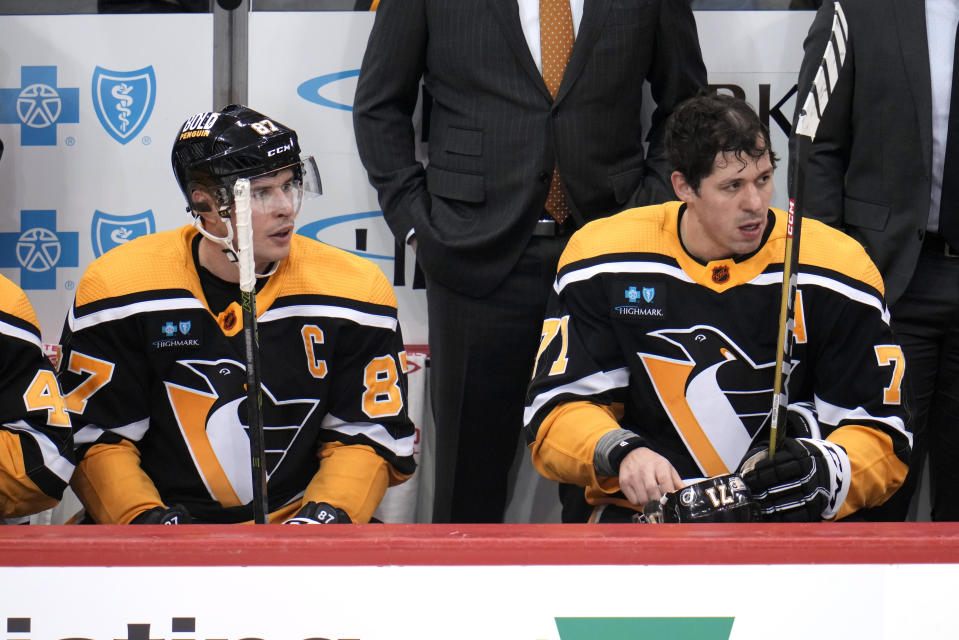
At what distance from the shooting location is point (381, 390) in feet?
7.21

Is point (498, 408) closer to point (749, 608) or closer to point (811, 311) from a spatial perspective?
point (811, 311)

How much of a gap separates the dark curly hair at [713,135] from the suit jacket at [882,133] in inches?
19.0

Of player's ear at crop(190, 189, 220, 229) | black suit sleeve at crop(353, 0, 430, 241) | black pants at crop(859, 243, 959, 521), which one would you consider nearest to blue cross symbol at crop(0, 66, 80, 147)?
black suit sleeve at crop(353, 0, 430, 241)

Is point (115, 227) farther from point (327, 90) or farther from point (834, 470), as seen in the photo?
point (834, 470)

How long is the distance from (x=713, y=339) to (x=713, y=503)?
0.46 m

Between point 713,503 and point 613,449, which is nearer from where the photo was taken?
point 713,503

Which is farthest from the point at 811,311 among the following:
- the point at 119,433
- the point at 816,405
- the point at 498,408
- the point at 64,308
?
the point at 64,308

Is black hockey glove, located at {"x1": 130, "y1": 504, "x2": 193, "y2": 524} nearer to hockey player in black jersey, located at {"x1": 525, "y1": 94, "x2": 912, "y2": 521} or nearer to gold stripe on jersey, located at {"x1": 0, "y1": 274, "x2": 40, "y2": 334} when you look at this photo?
gold stripe on jersey, located at {"x1": 0, "y1": 274, "x2": 40, "y2": 334}

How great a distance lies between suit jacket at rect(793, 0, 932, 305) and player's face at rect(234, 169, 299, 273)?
1.18 m

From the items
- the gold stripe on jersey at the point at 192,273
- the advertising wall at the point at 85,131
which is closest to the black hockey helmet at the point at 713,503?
the gold stripe on jersey at the point at 192,273

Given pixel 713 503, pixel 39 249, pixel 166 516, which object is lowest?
pixel 166 516

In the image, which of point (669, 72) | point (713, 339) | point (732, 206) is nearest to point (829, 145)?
point (669, 72)

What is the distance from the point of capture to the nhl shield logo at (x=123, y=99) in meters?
3.04

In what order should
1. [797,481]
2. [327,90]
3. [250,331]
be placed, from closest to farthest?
[250,331]
[797,481]
[327,90]
